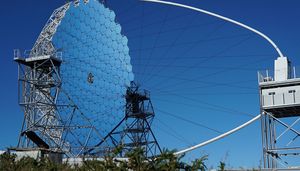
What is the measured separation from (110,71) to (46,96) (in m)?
6.50

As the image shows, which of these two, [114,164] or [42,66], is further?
[42,66]

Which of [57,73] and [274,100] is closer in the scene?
[274,100]

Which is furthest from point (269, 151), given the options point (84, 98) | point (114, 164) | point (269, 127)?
point (114, 164)

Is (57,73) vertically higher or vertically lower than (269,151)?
higher

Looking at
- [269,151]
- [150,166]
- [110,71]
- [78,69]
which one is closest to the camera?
[150,166]

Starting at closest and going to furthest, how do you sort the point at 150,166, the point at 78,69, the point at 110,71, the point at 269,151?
the point at 150,166, the point at 269,151, the point at 78,69, the point at 110,71

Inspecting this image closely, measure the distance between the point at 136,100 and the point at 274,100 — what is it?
2161 cm

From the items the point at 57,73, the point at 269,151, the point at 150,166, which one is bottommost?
the point at 150,166

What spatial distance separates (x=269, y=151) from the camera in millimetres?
37375

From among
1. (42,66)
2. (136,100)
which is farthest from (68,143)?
(136,100)

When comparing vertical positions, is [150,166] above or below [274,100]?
below

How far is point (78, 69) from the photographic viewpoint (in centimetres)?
4681

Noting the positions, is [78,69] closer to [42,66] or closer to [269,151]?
[42,66]

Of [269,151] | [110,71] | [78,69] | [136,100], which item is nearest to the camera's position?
[269,151]
